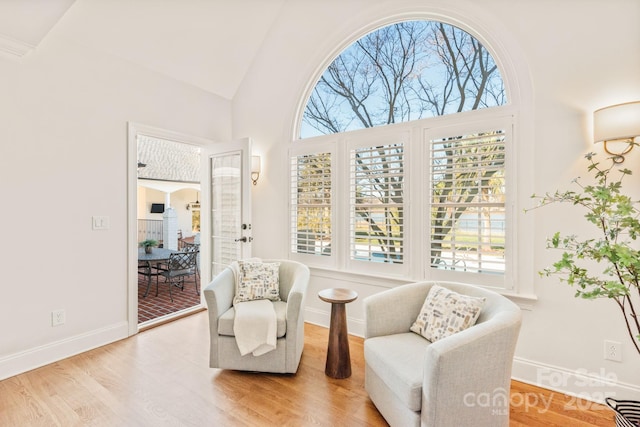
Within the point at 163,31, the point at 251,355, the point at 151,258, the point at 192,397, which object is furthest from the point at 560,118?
the point at 151,258

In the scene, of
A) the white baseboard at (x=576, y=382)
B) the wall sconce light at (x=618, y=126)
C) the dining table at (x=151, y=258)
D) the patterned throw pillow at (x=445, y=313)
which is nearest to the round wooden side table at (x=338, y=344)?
the patterned throw pillow at (x=445, y=313)

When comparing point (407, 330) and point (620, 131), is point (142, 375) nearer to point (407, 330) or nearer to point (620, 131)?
point (407, 330)

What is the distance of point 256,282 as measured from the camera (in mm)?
2768

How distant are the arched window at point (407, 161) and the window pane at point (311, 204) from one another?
0.04ft

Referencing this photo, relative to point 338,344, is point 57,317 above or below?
above

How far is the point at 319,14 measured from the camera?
134 inches

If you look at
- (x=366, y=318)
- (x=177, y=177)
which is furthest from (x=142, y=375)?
(x=177, y=177)

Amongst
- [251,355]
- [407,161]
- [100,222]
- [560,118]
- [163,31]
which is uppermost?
[163,31]

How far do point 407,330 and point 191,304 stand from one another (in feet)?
10.5

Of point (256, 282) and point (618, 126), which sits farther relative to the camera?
point (256, 282)

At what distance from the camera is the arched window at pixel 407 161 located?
2512 mm

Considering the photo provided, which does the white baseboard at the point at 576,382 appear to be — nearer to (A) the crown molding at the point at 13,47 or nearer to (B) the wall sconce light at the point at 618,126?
(B) the wall sconce light at the point at 618,126

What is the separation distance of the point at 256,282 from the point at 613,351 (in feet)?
8.62

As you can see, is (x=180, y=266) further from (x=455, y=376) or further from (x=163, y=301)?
(x=455, y=376)
